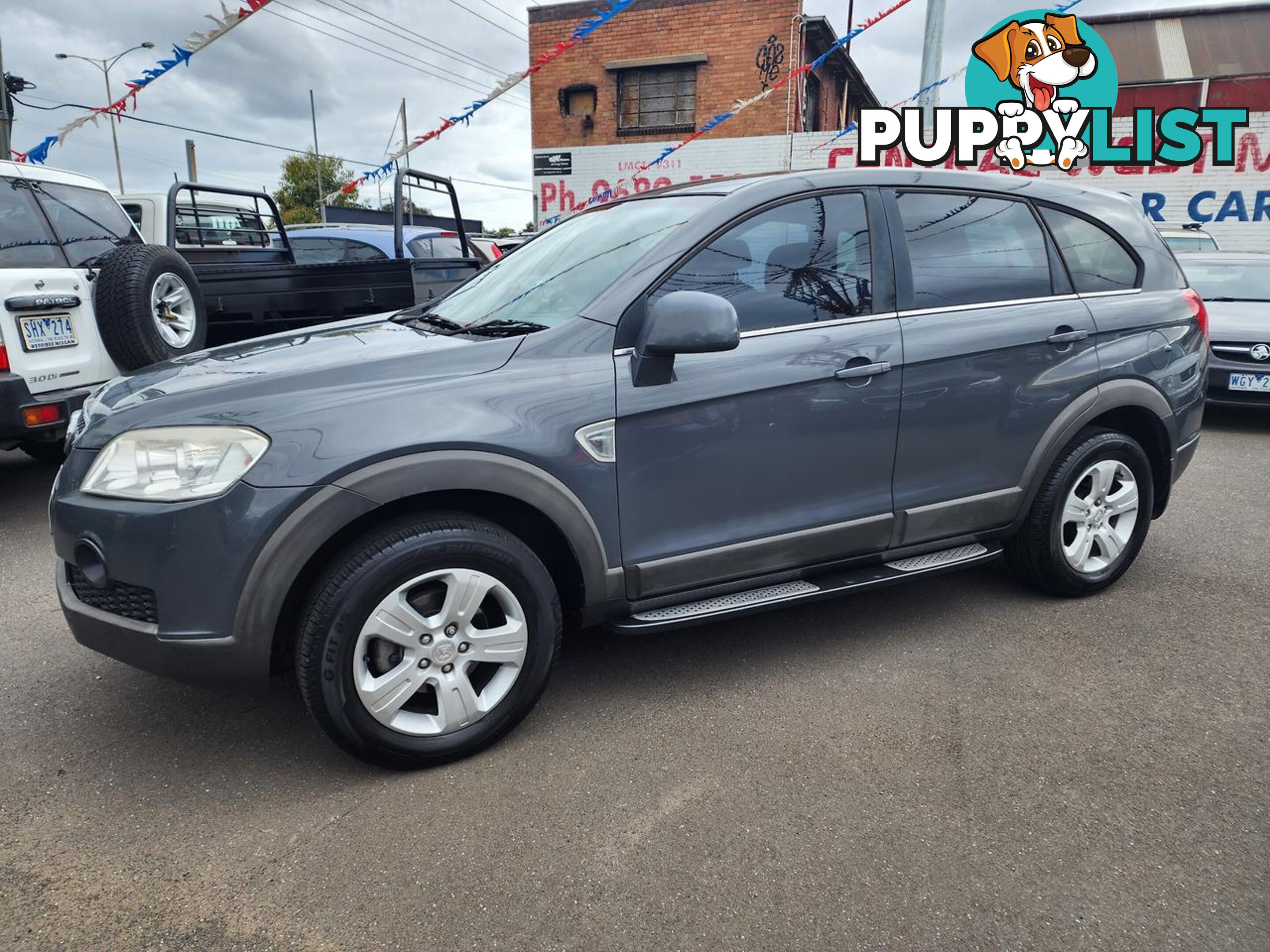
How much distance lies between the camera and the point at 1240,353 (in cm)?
733

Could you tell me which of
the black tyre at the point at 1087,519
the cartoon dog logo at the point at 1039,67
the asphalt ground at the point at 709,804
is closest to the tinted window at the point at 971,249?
the black tyre at the point at 1087,519

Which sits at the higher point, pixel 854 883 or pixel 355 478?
pixel 355 478

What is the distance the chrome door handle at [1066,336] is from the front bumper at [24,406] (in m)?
4.35

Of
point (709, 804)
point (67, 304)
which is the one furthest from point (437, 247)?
point (709, 804)

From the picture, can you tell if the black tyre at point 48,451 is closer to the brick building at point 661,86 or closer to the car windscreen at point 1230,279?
the car windscreen at point 1230,279

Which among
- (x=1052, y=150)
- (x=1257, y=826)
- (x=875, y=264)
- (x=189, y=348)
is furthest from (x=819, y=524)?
(x=1052, y=150)

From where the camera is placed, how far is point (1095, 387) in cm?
348

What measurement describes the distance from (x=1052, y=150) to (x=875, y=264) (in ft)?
52.4

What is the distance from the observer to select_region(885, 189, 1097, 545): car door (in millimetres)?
3125

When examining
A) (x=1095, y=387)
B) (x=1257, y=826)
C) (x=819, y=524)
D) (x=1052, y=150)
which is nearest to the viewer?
(x=1257, y=826)

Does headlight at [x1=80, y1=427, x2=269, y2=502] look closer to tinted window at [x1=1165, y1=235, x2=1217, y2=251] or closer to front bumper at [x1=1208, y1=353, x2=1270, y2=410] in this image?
front bumper at [x1=1208, y1=353, x2=1270, y2=410]

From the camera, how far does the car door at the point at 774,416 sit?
2.68m

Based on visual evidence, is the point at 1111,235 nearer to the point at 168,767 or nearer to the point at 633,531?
the point at 633,531

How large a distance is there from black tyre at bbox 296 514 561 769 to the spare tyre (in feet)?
10.6
